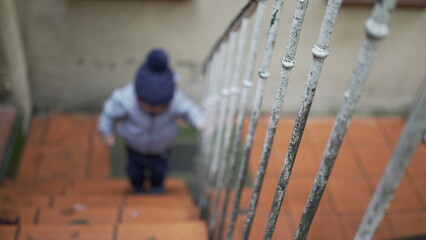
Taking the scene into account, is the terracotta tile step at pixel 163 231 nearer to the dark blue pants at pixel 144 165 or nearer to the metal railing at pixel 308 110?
the metal railing at pixel 308 110

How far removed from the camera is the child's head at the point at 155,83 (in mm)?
2541

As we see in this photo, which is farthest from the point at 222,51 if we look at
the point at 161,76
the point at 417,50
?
the point at 417,50

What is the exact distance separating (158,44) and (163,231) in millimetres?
1909

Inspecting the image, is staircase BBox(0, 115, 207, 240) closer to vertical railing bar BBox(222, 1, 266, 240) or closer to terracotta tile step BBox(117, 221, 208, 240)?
terracotta tile step BBox(117, 221, 208, 240)

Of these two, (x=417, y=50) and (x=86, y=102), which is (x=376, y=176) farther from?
(x=86, y=102)

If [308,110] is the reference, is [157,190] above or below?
below

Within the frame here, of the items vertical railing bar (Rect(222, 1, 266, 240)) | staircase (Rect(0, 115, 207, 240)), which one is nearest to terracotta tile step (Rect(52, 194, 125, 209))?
staircase (Rect(0, 115, 207, 240))

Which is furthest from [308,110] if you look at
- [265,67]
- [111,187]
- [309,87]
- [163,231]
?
[111,187]

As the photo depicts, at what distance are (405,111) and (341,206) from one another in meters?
1.62

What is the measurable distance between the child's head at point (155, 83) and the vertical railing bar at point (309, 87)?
51.7 inches

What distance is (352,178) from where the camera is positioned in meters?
3.65

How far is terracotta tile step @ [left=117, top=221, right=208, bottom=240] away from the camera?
2283 millimetres

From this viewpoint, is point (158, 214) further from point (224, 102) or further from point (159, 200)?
point (224, 102)

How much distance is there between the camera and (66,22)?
138 inches
